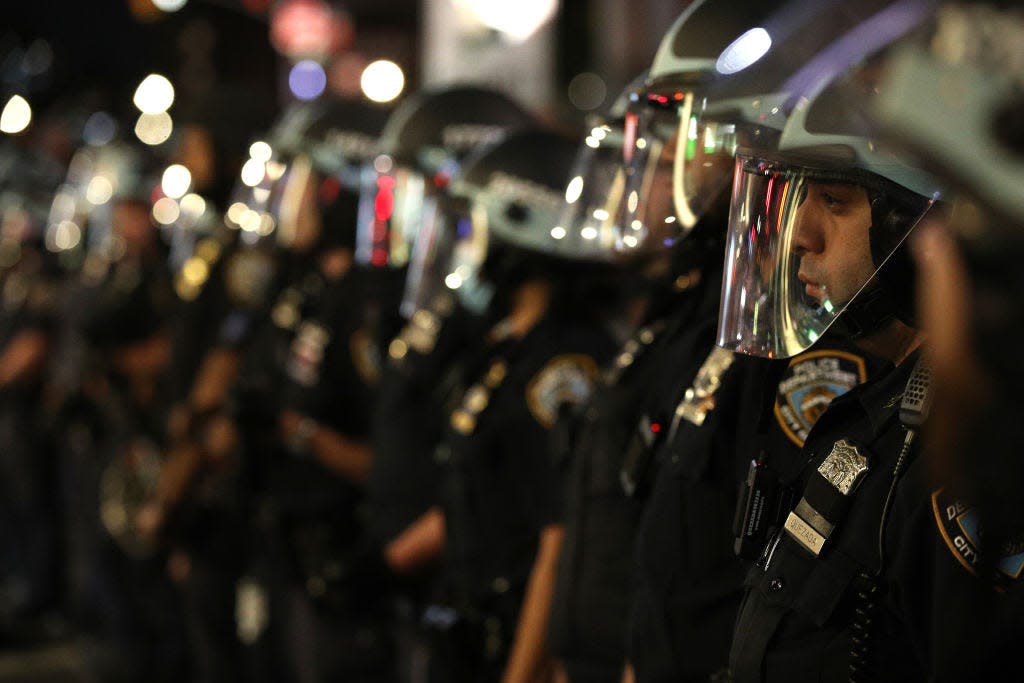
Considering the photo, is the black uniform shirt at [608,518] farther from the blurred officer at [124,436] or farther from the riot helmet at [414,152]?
the blurred officer at [124,436]

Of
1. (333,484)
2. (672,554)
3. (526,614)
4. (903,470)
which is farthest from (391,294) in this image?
(903,470)

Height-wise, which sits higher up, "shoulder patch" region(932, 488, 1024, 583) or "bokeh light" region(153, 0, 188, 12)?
"bokeh light" region(153, 0, 188, 12)

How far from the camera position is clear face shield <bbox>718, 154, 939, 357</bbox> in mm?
2008

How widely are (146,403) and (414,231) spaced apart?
2.19 metres

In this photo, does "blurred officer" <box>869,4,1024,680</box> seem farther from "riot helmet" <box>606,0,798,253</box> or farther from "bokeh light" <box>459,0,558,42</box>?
"bokeh light" <box>459,0,558,42</box>

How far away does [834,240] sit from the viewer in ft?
6.71

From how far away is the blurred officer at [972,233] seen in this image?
4.09 ft

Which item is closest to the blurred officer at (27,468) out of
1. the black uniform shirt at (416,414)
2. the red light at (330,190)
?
the red light at (330,190)

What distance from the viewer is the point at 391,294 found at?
15.0ft

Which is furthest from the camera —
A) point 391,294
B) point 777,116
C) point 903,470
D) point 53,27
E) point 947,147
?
point 53,27

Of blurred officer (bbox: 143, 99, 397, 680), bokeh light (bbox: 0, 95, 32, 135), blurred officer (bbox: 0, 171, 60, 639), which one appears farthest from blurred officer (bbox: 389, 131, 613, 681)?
bokeh light (bbox: 0, 95, 32, 135)

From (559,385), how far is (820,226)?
1.27m

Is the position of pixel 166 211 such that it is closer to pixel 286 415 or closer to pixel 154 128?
pixel 286 415

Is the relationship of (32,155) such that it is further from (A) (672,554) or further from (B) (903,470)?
(B) (903,470)
